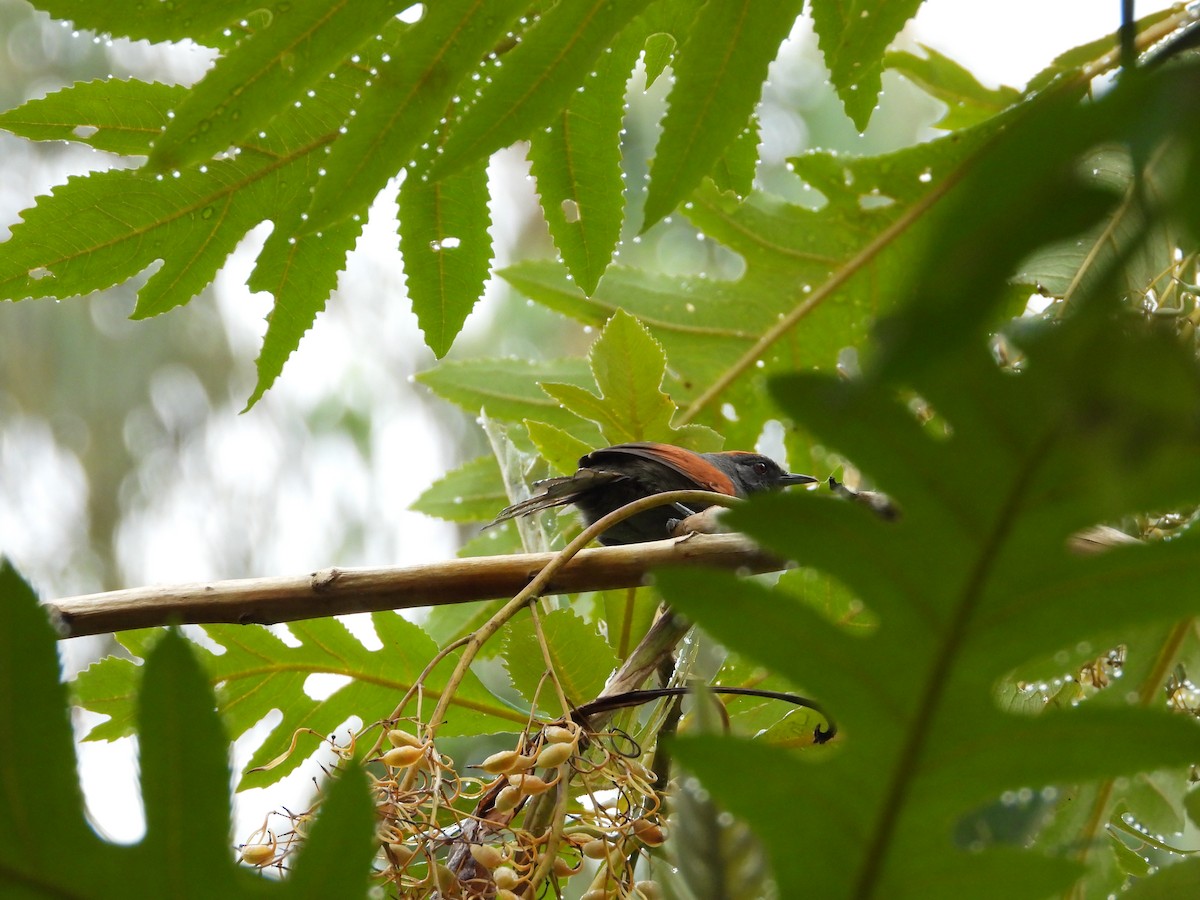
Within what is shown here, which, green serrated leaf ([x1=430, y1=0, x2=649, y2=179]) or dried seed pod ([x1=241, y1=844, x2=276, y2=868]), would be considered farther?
green serrated leaf ([x1=430, y1=0, x2=649, y2=179])

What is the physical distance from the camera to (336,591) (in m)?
1.60

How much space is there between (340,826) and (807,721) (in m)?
1.28

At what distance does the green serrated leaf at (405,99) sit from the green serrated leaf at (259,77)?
8cm

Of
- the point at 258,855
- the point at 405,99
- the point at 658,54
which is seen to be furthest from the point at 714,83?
the point at 258,855

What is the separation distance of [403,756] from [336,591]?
34 centimetres

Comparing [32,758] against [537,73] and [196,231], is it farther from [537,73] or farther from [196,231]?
[196,231]

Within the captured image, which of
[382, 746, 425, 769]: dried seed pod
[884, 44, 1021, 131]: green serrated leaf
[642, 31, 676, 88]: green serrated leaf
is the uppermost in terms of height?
[884, 44, 1021, 131]: green serrated leaf

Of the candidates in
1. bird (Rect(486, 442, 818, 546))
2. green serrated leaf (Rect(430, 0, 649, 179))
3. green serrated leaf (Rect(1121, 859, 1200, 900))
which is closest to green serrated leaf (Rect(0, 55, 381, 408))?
green serrated leaf (Rect(430, 0, 649, 179))

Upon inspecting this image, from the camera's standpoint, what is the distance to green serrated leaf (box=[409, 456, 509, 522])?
336 centimetres

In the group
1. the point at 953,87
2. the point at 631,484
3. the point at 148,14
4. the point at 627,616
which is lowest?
the point at 627,616

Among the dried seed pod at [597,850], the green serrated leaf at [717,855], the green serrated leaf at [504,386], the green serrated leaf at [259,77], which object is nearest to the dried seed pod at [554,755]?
the dried seed pod at [597,850]

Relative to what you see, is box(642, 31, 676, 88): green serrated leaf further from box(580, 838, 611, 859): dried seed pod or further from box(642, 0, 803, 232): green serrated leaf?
box(580, 838, 611, 859): dried seed pod

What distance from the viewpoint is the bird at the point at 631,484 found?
3004mm

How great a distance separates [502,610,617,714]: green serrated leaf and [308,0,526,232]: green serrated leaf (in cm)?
77
